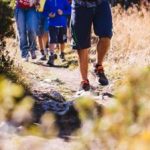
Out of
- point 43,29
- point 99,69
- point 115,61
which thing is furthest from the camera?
point 43,29

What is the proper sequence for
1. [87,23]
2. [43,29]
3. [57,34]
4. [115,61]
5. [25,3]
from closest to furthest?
[87,23]
[115,61]
[25,3]
[57,34]
[43,29]

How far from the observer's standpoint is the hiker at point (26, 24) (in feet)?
33.6

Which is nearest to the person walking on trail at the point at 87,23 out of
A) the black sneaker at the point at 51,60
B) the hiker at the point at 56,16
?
the black sneaker at the point at 51,60

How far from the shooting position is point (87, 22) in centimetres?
680

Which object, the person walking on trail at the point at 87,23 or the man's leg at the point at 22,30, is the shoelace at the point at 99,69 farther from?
the man's leg at the point at 22,30

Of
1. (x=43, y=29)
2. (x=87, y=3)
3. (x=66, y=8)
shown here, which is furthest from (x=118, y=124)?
(x=43, y=29)

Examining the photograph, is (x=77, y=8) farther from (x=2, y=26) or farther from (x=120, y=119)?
(x=120, y=119)

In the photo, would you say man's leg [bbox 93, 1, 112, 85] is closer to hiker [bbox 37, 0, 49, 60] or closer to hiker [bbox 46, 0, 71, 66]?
hiker [bbox 46, 0, 71, 66]

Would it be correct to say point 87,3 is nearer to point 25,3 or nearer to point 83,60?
point 83,60

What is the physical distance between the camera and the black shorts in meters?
10.7

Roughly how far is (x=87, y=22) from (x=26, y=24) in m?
3.92

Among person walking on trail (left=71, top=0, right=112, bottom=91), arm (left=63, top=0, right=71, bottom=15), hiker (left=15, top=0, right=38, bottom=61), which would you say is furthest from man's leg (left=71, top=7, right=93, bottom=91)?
arm (left=63, top=0, right=71, bottom=15)

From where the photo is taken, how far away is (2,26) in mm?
6793

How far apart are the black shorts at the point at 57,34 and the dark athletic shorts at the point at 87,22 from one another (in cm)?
380
